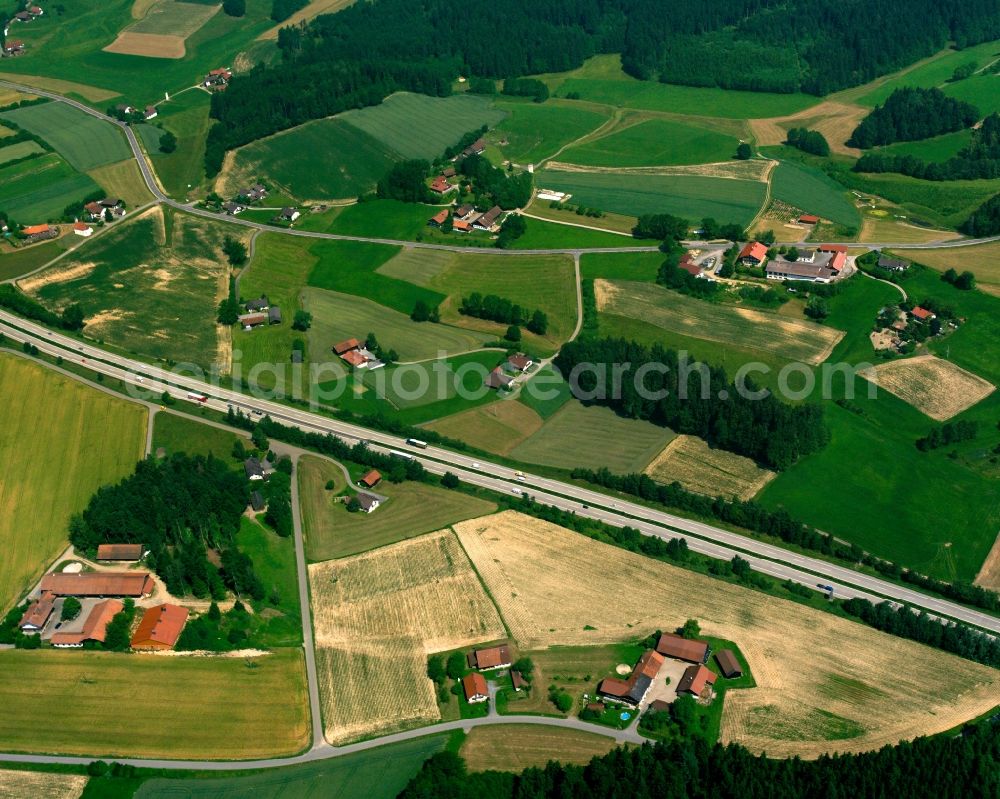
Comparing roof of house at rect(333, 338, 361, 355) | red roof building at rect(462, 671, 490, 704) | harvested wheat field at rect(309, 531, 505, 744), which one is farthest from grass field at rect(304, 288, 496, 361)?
red roof building at rect(462, 671, 490, 704)

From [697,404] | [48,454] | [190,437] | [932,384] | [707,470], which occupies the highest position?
[697,404]

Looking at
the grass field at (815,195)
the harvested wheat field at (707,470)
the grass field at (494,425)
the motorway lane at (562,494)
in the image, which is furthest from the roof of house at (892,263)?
the motorway lane at (562,494)

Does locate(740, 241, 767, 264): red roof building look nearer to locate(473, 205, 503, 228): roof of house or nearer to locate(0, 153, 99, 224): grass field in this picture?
locate(473, 205, 503, 228): roof of house

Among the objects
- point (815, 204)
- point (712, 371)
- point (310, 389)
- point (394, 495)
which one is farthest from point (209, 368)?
point (815, 204)

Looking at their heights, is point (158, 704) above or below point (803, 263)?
below

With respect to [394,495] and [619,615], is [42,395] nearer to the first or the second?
[394,495]

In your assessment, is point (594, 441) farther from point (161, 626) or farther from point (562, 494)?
point (161, 626)

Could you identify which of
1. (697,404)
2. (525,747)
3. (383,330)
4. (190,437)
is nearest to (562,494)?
(697,404)

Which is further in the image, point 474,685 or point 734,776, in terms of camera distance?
point 474,685
